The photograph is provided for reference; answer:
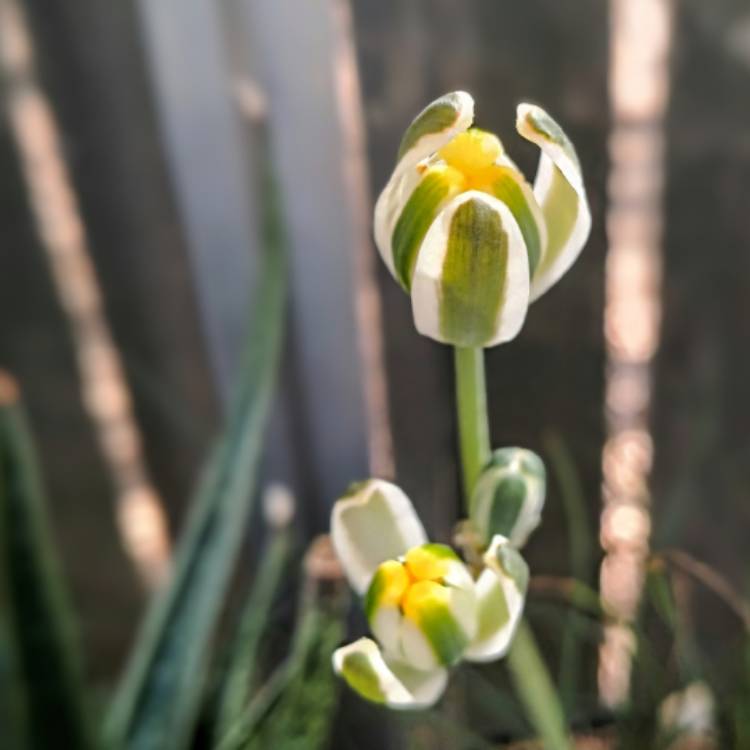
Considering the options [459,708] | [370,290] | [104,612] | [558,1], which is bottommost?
[104,612]

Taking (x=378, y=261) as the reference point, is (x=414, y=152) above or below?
above

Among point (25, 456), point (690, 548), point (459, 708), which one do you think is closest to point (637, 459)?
point (690, 548)

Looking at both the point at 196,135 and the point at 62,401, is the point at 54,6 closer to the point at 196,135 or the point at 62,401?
the point at 196,135

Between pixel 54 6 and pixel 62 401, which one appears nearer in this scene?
pixel 54 6

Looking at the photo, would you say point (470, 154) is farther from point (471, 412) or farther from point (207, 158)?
point (207, 158)

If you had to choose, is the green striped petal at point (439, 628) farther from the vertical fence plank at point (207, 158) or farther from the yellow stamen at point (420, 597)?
the vertical fence plank at point (207, 158)

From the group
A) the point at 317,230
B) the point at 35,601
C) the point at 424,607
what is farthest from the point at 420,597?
the point at 317,230
